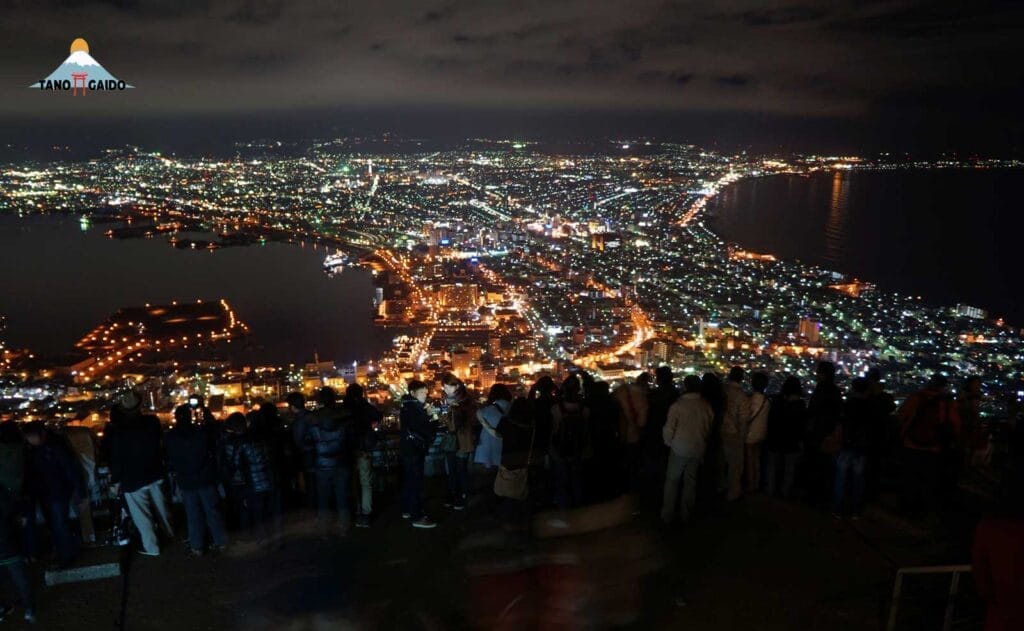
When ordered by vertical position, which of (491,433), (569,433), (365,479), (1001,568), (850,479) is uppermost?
(1001,568)

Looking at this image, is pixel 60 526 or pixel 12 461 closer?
pixel 12 461

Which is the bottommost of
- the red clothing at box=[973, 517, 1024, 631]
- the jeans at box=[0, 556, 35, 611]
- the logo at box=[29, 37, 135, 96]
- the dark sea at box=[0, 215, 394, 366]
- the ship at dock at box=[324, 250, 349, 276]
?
the dark sea at box=[0, 215, 394, 366]

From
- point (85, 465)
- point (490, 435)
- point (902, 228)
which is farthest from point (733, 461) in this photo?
point (902, 228)

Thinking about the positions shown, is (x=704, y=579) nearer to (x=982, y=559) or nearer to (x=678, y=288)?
(x=982, y=559)

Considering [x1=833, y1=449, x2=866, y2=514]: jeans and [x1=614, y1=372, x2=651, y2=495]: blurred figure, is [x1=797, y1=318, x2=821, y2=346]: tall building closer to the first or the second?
[x1=833, y1=449, x2=866, y2=514]: jeans

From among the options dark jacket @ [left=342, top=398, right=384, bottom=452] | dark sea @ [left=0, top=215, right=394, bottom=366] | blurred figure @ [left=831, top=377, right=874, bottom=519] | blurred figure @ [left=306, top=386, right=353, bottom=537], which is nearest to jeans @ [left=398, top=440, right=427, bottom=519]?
dark jacket @ [left=342, top=398, right=384, bottom=452]

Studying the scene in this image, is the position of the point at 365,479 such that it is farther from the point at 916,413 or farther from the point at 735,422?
the point at 916,413

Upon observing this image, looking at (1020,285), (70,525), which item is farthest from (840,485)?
(1020,285)
